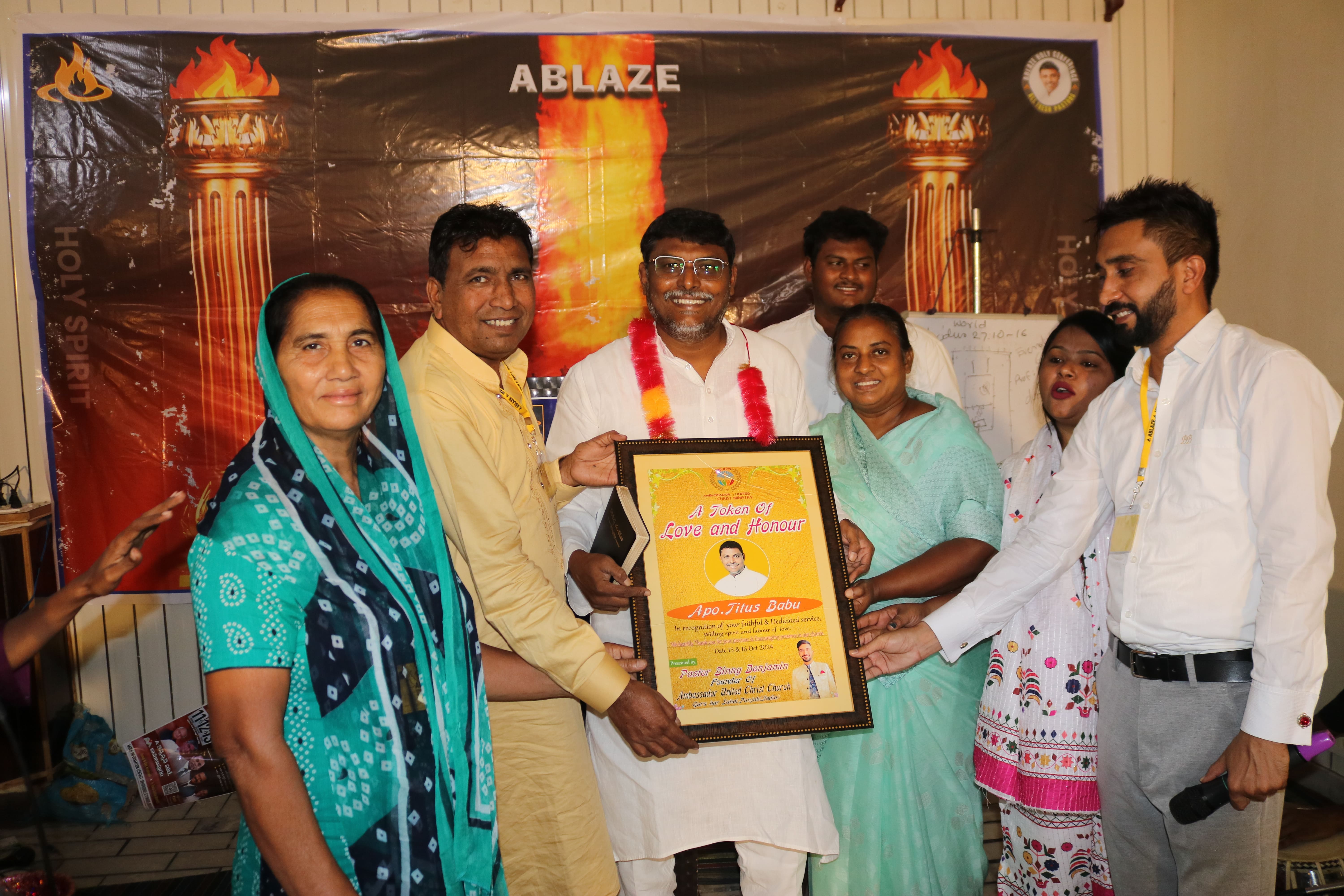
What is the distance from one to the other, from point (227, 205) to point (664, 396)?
313cm

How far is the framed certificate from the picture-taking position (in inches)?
86.5

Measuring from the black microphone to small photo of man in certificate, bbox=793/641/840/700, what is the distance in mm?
891

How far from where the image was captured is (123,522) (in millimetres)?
4516

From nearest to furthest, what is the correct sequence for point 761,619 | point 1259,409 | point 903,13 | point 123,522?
point 1259,409 < point 761,619 < point 123,522 < point 903,13

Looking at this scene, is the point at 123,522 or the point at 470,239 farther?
the point at 123,522

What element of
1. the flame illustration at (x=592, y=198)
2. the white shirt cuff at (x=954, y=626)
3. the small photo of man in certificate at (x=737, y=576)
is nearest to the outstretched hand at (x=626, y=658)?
the small photo of man in certificate at (x=737, y=576)

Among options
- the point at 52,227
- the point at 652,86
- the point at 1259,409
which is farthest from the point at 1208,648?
the point at 52,227

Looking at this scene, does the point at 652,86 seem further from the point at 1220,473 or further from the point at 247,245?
the point at 1220,473

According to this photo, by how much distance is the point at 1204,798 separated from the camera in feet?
6.97

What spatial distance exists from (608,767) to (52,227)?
4.15 meters

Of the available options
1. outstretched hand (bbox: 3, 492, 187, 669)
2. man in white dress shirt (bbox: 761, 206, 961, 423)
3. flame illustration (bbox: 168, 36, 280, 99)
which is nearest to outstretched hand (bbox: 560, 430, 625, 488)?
outstretched hand (bbox: 3, 492, 187, 669)

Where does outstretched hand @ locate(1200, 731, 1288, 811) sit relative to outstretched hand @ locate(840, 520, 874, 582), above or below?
below

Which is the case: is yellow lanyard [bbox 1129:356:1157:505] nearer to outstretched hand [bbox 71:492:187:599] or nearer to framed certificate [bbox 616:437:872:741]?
framed certificate [bbox 616:437:872:741]

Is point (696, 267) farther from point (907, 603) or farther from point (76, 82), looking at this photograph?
point (76, 82)
